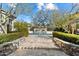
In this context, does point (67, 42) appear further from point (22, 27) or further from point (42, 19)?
point (22, 27)

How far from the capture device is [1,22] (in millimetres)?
3195

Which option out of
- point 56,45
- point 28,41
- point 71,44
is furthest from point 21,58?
point 71,44

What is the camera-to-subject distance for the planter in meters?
3.13

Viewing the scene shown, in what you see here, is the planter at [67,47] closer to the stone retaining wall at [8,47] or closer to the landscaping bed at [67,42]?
the landscaping bed at [67,42]

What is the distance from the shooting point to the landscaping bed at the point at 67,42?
10.3 ft

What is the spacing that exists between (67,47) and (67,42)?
2.7 inches

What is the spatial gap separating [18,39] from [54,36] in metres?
0.51

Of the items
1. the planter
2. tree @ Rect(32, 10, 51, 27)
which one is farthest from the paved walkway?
tree @ Rect(32, 10, 51, 27)

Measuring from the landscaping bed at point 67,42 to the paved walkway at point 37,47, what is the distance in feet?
0.23

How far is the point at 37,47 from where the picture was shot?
3.20m

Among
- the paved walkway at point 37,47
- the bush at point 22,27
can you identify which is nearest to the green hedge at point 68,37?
the paved walkway at point 37,47

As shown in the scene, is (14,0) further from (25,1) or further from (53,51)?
(53,51)

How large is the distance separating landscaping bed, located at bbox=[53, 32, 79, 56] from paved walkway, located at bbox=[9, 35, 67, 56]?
0.07 metres

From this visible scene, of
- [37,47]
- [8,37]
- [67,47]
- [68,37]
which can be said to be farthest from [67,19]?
[8,37]
